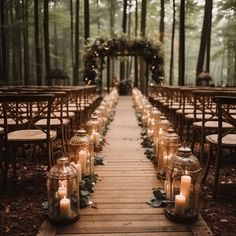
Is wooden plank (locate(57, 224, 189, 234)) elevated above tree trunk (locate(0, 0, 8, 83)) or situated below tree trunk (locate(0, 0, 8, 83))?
below

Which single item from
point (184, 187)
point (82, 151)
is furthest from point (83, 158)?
point (184, 187)

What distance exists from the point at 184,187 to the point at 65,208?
0.93 meters

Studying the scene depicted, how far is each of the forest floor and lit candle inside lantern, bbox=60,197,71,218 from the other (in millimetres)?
228

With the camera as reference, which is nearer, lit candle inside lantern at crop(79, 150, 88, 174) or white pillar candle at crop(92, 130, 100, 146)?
lit candle inside lantern at crop(79, 150, 88, 174)

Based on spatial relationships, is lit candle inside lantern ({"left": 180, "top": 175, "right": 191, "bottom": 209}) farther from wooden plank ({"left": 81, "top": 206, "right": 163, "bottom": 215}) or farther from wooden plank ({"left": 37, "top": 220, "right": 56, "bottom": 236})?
wooden plank ({"left": 37, "top": 220, "right": 56, "bottom": 236})

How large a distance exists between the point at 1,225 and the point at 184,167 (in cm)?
151

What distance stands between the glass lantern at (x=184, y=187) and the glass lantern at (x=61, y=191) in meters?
0.77

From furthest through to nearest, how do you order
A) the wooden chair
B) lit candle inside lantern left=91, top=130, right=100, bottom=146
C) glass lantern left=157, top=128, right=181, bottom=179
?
lit candle inside lantern left=91, top=130, right=100, bottom=146 < glass lantern left=157, top=128, right=181, bottom=179 < the wooden chair

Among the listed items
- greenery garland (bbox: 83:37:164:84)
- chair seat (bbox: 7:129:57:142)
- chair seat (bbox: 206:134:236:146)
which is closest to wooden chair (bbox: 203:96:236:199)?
chair seat (bbox: 206:134:236:146)

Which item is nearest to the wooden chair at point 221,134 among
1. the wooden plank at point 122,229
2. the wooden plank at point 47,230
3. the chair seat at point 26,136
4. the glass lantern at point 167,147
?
the glass lantern at point 167,147

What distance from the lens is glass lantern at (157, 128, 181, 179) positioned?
3.44 meters

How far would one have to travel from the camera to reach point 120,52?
16156mm

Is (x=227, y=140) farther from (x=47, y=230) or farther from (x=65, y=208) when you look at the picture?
(x=47, y=230)

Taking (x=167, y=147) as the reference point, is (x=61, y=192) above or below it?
below
